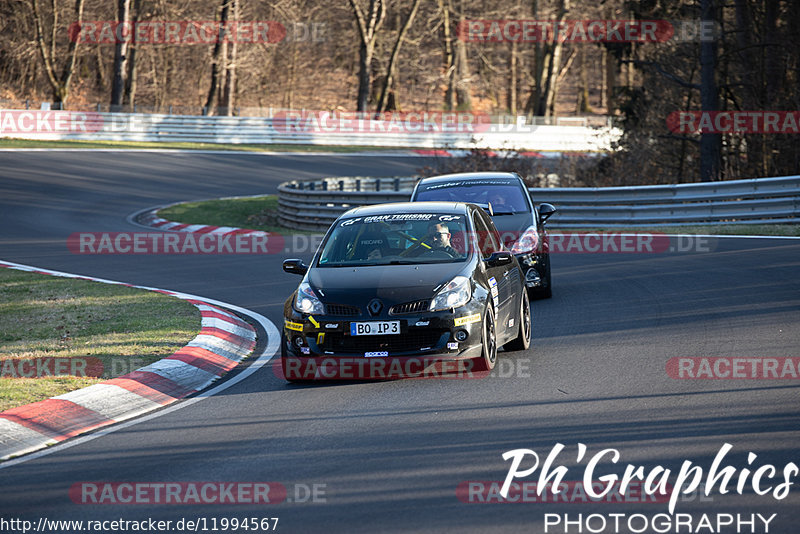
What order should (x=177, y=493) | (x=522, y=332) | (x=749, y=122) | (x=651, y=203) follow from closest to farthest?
(x=177, y=493) → (x=522, y=332) → (x=651, y=203) → (x=749, y=122)

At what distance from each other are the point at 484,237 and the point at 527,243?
3051mm

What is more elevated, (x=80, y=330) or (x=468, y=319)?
(x=468, y=319)

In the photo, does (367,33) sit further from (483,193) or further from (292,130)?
(483,193)

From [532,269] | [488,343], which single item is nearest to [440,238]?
[488,343]

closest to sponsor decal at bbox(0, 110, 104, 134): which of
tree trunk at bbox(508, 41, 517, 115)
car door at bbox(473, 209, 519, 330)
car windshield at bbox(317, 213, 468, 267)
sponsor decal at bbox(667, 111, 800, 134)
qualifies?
sponsor decal at bbox(667, 111, 800, 134)

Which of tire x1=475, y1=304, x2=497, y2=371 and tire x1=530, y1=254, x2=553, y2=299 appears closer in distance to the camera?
tire x1=475, y1=304, x2=497, y2=371

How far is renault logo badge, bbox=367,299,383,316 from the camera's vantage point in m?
8.52

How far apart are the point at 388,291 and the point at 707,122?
19.8 metres

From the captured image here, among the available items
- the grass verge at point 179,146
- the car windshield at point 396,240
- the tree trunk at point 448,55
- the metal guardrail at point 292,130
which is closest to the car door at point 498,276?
the car windshield at point 396,240

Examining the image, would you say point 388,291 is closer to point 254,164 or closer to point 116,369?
point 116,369

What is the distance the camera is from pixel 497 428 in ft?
22.9

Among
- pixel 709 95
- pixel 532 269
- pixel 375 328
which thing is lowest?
pixel 532 269

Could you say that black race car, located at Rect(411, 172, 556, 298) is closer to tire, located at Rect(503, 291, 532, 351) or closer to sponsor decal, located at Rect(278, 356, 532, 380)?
tire, located at Rect(503, 291, 532, 351)

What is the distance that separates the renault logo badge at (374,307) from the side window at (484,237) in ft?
5.22
